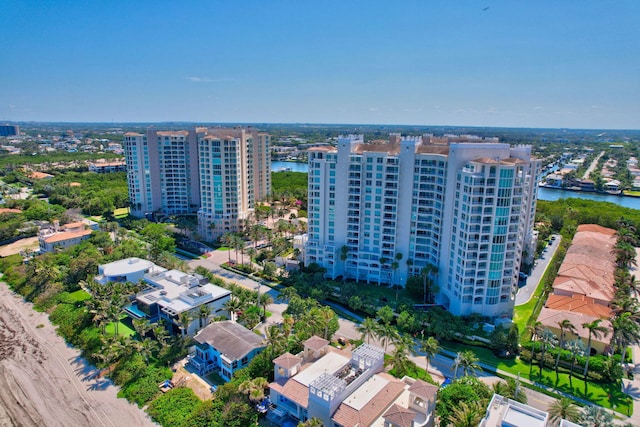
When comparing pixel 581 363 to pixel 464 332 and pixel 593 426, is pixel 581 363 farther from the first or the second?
pixel 593 426

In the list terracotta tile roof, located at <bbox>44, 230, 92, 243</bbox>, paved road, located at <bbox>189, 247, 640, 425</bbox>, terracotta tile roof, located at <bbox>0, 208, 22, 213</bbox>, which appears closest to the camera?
paved road, located at <bbox>189, 247, 640, 425</bbox>

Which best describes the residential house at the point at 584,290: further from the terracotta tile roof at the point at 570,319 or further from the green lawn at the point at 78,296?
the green lawn at the point at 78,296

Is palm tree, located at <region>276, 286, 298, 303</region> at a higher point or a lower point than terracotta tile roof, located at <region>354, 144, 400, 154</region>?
lower

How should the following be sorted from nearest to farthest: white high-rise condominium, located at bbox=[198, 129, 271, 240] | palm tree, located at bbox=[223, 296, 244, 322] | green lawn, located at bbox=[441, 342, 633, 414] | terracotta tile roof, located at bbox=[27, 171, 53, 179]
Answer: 1. green lawn, located at bbox=[441, 342, 633, 414]
2. palm tree, located at bbox=[223, 296, 244, 322]
3. white high-rise condominium, located at bbox=[198, 129, 271, 240]
4. terracotta tile roof, located at bbox=[27, 171, 53, 179]

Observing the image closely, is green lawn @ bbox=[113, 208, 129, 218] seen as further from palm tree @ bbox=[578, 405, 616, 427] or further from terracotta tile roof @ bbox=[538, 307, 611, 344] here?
palm tree @ bbox=[578, 405, 616, 427]

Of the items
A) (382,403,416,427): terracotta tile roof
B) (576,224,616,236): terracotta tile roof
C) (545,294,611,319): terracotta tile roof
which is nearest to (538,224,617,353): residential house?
(545,294,611,319): terracotta tile roof

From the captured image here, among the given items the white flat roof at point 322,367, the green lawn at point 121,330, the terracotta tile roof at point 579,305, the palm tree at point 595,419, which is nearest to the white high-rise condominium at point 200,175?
the green lawn at point 121,330

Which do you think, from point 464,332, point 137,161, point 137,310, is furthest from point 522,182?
point 137,161
